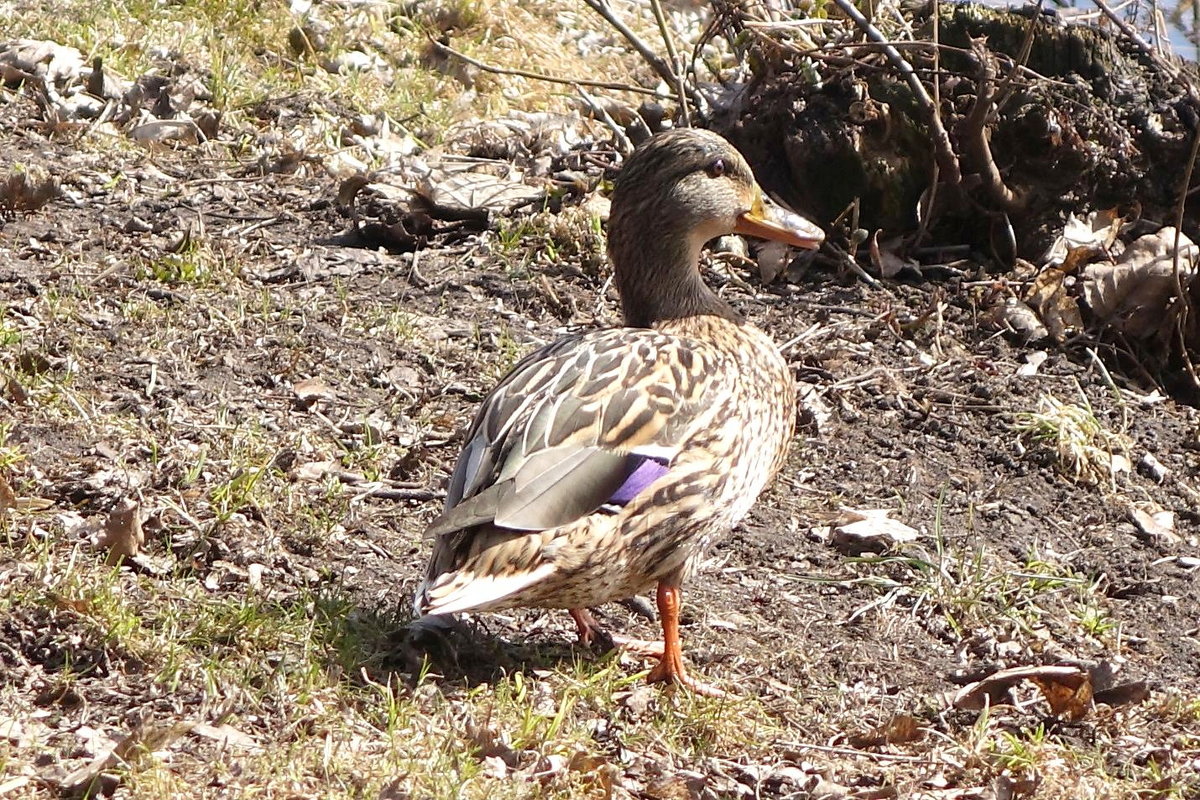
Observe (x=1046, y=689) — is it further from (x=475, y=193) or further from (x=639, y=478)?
(x=475, y=193)

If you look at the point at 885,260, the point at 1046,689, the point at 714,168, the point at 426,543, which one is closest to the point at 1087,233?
the point at 885,260

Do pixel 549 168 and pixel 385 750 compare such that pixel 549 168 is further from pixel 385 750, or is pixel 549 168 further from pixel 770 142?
pixel 385 750

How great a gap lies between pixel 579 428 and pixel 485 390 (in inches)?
62.3

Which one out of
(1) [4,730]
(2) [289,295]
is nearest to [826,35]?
(2) [289,295]

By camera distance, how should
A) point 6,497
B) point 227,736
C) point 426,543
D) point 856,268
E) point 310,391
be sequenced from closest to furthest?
point 227,736 < point 6,497 < point 426,543 < point 310,391 < point 856,268

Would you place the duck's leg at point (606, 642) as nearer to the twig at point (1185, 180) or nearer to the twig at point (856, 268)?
the twig at point (856, 268)

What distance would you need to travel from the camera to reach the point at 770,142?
20.9ft

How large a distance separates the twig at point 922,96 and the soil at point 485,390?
0.47 metres

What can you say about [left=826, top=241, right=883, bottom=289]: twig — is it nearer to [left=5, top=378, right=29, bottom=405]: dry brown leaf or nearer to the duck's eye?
the duck's eye

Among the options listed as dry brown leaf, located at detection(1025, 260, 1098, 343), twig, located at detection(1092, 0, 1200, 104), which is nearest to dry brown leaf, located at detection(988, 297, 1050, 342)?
dry brown leaf, located at detection(1025, 260, 1098, 343)

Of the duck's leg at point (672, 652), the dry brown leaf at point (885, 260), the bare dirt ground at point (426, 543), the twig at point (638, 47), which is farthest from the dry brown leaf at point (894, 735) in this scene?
the twig at point (638, 47)

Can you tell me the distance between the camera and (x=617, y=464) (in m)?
3.80

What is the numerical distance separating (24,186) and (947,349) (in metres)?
3.54

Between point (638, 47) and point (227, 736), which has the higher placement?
point (638, 47)
